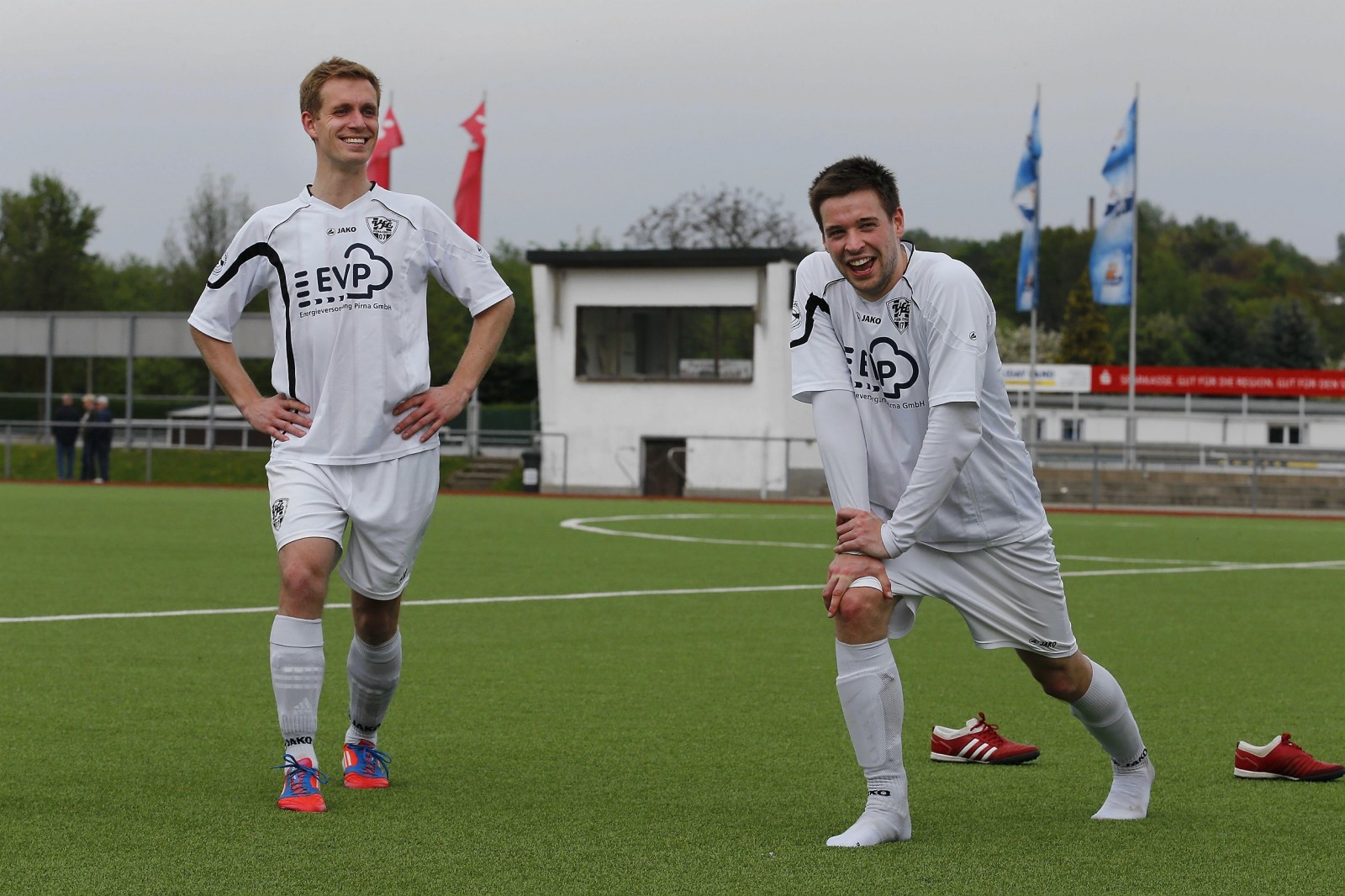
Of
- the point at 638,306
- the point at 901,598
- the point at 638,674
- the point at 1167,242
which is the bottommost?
the point at 638,674

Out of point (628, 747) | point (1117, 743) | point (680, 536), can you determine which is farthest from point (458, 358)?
point (1117, 743)

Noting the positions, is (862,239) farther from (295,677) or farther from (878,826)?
(295,677)

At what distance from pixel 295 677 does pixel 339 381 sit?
A: 3.02ft

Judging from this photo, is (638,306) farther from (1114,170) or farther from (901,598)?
(901,598)

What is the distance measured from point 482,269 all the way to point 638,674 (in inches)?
119

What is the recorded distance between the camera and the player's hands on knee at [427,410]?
535 centimetres

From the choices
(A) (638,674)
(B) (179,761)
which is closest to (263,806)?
(B) (179,761)

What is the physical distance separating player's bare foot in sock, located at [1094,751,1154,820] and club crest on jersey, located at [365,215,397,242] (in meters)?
2.79

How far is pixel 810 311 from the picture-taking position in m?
4.86

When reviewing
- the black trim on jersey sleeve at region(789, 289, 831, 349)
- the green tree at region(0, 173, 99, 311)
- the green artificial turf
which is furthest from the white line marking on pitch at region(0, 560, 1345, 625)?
the green tree at region(0, 173, 99, 311)

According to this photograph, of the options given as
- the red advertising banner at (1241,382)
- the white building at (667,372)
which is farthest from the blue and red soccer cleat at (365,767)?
the red advertising banner at (1241,382)

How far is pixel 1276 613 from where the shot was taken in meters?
11.6

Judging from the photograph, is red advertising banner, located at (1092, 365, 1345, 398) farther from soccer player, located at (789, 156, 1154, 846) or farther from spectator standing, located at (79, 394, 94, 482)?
soccer player, located at (789, 156, 1154, 846)

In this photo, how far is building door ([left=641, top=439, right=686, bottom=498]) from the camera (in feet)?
123
